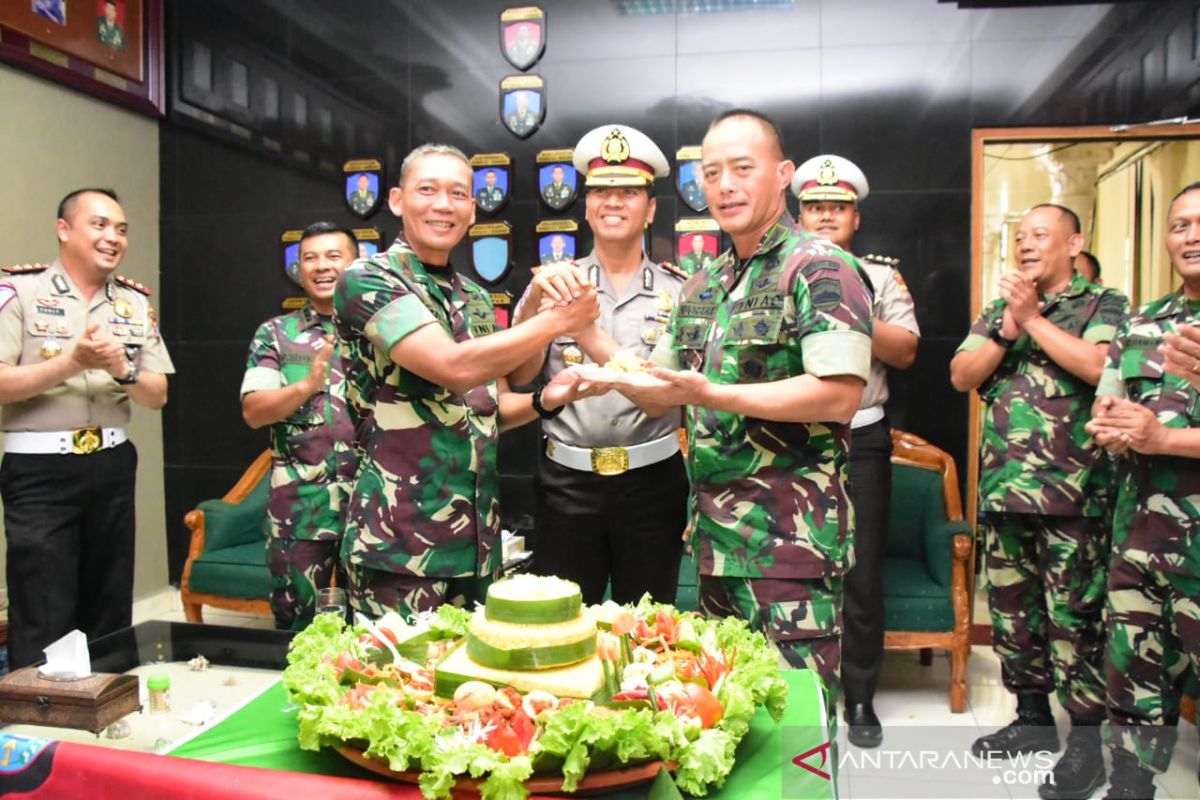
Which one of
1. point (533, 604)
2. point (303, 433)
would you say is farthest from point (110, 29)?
point (533, 604)

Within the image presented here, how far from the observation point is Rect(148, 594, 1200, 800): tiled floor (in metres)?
2.77

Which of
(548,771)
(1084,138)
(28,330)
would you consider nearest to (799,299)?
(548,771)

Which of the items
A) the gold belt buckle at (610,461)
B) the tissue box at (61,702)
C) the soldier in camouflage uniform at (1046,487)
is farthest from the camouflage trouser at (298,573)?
the soldier in camouflage uniform at (1046,487)

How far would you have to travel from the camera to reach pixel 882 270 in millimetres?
3432

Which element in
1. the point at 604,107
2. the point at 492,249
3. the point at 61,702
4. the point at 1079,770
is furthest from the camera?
the point at 492,249

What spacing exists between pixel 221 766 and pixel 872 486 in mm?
2589

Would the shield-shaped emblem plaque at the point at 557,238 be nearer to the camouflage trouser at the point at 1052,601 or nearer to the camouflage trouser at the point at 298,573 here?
the camouflage trouser at the point at 298,573

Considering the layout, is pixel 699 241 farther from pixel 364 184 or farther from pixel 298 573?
pixel 298 573

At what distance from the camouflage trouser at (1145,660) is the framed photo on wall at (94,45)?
4.78 metres

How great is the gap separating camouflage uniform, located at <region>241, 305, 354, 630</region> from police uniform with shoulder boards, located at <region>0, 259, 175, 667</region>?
487 millimetres

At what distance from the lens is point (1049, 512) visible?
289 centimetres

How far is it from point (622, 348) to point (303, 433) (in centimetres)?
140

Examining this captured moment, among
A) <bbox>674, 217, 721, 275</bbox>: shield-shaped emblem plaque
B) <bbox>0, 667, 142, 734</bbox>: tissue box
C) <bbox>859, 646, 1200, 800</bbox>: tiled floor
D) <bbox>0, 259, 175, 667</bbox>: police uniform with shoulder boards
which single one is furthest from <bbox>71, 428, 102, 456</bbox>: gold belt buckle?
<bbox>859, 646, 1200, 800</bbox>: tiled floor

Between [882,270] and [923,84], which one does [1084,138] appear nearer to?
[923,84]
